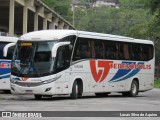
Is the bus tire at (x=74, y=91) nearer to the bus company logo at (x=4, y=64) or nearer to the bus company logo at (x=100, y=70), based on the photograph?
the bus company logo at (x=100, y=70)

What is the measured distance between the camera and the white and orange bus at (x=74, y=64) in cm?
2256

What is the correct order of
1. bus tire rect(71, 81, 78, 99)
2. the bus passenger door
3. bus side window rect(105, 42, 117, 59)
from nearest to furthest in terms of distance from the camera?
1. the bus passenger door
2. bus tire rect(71, 81, 78, 99)
3. bus side window rect(105, 42, 117, 59)

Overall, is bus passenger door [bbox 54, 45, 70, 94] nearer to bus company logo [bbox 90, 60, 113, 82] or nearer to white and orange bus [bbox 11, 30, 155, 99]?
white and orange bus [bbox 11, 30, 155, 99]

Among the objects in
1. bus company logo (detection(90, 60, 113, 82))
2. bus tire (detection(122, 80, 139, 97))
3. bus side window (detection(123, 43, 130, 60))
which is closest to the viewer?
bus company logo (detection(90, 60, 113, 82))

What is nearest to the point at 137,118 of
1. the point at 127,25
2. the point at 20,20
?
the point at 20,20

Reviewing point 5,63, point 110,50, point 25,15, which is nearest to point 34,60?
point 5,63

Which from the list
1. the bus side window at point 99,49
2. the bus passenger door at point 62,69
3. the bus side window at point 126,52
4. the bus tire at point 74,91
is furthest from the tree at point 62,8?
the bus passenger door at point 62,69

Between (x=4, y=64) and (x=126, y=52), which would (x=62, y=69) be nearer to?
(x=4, y=64)

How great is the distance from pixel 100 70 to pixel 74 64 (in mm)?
2835

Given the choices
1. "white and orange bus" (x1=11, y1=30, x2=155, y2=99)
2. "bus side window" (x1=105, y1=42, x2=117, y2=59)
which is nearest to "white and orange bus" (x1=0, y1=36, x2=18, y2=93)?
"white and orange bus" (x1=11, y1=30, x2=155, y2=99)

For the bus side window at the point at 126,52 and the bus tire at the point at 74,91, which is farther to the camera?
the bus side window at the point at 126,52

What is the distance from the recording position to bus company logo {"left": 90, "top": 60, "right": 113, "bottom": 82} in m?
25.9

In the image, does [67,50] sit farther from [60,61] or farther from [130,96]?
[130,96]

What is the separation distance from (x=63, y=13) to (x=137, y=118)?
97.3 meters
